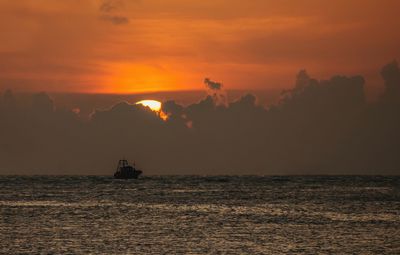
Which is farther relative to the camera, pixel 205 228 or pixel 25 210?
pixel 25 210

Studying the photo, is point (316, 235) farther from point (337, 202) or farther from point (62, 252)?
point (337, 202)

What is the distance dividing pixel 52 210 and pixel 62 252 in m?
49.8

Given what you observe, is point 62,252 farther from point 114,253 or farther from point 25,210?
point 25,210

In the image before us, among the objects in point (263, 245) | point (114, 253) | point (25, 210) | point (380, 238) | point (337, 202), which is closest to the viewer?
point (114, 253)

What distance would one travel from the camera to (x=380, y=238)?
7244cm

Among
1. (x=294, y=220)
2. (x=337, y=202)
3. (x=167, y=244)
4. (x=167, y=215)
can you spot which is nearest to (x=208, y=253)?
(x=167, y=244)

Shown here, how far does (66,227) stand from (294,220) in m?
27.0

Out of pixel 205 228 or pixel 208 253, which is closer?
pixel 208 253

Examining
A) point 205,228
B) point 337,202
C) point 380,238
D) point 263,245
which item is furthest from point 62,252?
point 337,202

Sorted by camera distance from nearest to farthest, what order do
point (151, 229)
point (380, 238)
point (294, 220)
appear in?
point (380, 238)
point (151, 229)
point (294, 220)

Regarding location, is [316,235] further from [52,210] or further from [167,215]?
[52,210]

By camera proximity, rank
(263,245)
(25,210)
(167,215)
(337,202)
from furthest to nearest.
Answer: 1. (337,202)
2. (25,210)
3. (167,215)
4. (263,245)

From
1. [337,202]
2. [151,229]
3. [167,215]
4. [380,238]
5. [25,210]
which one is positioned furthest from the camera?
[337,202]

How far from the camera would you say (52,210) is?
111 metres
